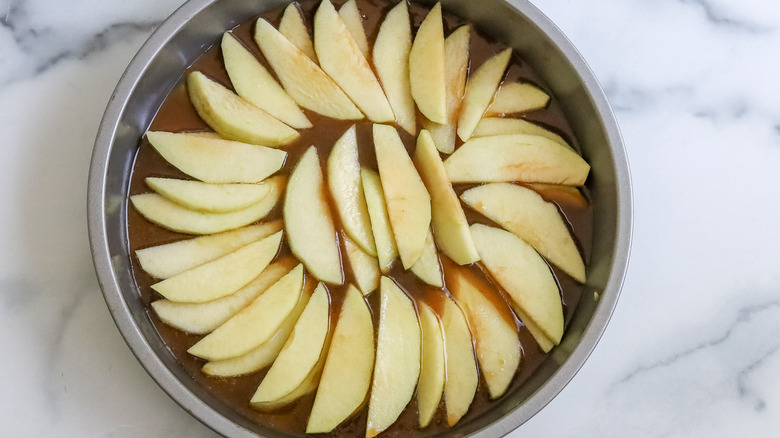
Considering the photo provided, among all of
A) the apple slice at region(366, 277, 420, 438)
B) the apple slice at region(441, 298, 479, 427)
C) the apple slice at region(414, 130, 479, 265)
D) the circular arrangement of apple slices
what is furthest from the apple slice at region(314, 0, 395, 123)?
the apple slice at region(441, 298, 479, 427)

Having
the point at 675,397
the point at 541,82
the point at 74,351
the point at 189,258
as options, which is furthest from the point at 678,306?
the point at 74,351

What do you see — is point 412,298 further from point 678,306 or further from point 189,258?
point 678,306

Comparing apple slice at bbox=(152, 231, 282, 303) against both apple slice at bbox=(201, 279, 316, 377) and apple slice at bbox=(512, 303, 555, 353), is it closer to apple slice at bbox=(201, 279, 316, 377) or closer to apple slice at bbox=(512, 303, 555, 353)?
apple slice at bbox=(201, 279, 316, 377)

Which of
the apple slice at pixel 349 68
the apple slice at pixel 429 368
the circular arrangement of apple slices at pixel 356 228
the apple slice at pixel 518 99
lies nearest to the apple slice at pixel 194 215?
the circular arrangement of apple slices at pixel 356 228

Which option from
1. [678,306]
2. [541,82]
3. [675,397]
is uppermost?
[541,82]

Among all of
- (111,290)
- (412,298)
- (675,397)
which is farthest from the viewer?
(675,397)

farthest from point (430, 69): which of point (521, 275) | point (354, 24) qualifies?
point (521, 275)

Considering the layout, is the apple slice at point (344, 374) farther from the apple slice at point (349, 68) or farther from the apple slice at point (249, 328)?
the apple slice at point (349, 68)

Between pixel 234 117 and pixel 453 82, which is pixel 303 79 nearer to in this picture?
pixel 234 117
